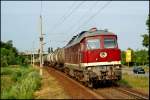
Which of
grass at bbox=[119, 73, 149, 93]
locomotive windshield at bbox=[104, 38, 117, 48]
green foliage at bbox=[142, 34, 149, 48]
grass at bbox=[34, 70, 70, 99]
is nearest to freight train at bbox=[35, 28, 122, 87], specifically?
locomotive windshield at bbox=[104, 38, 117, 48]

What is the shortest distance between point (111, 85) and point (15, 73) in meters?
14.1

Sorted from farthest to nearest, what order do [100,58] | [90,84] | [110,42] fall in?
1. [90,84]
2. [110,42]
3. [100,58]

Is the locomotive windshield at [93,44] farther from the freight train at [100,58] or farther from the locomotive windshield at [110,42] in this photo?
the locomotive windshield at [110,42]

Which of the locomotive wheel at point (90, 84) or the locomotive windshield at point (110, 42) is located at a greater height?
the locomotive windshield at point (110, 42)

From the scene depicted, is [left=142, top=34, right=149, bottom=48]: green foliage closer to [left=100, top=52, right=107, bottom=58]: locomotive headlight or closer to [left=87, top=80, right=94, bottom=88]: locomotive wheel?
[left=87, top=80, right=94, bottom=88]: locomotive wheel

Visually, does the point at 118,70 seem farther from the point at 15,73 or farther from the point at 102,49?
the point at 15,73

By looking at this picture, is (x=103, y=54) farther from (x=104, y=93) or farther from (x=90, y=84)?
(x=104, y=93)

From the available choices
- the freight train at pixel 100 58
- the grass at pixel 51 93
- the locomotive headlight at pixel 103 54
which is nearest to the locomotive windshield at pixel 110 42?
the freight train at pixel 100 58

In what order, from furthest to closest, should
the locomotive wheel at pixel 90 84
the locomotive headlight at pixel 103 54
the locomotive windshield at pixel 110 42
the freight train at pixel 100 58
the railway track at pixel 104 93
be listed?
the locomotive wheel at pixel 90 84, the locomotive windshield at pixel 110 42, the locomotive headlight at pixel 103 54, the freight train at pixel 100 58, the railway track at pixel 104 93

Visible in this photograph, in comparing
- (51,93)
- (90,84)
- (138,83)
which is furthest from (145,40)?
(51,93)

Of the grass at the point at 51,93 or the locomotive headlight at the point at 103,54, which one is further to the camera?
the locomotive headlight at the point at 103,54

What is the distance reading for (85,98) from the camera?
64.2 feet

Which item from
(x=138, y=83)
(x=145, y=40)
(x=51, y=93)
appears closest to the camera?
(x=51, y=93)

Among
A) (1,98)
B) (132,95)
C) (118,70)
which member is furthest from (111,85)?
(1,98)
